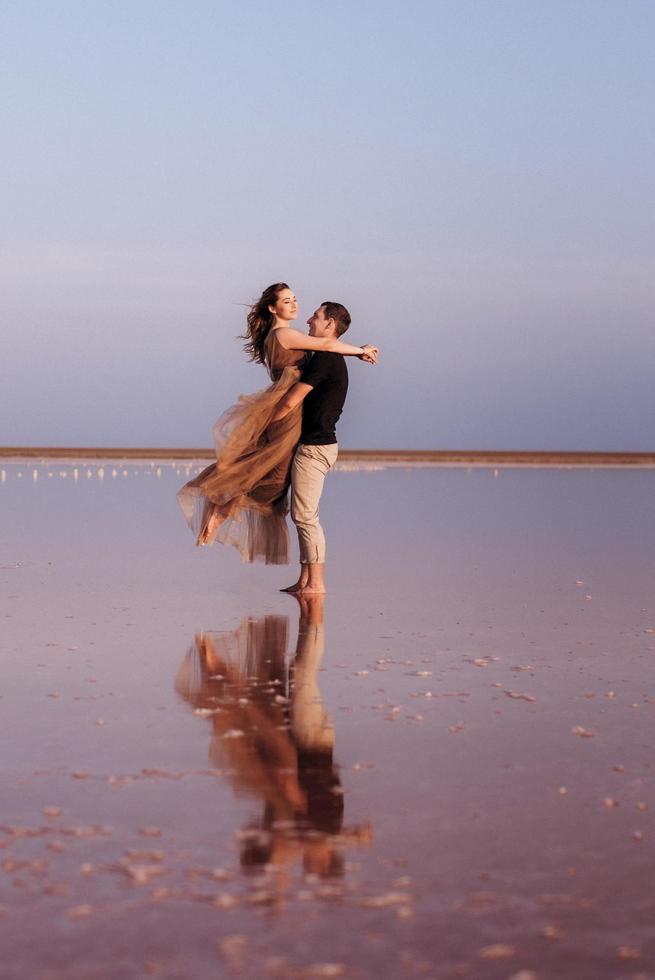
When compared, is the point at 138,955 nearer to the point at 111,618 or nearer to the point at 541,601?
the point at 111,618

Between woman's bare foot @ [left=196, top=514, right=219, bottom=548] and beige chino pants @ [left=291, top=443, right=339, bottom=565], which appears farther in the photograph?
woman's bare foot @ [left=196, top=514, right=219, bottom=548]

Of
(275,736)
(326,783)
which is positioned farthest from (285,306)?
(326,783)

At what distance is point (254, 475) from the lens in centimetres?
Answer: 1223

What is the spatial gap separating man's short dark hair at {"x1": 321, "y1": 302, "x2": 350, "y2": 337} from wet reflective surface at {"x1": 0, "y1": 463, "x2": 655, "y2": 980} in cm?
251

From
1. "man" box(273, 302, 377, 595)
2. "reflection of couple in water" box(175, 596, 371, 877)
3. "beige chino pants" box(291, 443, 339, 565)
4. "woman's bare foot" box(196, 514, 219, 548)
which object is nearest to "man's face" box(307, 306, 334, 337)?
"man" box(273, 302, 377, 595)

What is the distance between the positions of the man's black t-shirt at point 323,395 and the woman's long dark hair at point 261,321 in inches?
20.0

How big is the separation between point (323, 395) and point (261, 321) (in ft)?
3.09

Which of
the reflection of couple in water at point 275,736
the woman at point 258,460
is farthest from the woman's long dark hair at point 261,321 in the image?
the reflection of couple in water at point 275,736

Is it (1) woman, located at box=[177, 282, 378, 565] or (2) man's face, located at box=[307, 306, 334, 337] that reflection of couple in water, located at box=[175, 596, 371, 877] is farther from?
(2) man's face, located at box=[307, 306, 334, 337]

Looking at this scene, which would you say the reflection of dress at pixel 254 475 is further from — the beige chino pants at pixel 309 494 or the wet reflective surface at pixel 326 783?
the wet reflective surface at pixel 326 783

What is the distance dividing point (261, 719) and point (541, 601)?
5.80 meters

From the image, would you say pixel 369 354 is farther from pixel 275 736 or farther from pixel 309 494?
pixel 275 736

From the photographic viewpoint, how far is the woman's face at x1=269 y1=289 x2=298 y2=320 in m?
12.1

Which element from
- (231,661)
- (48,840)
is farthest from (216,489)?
(48,840)
